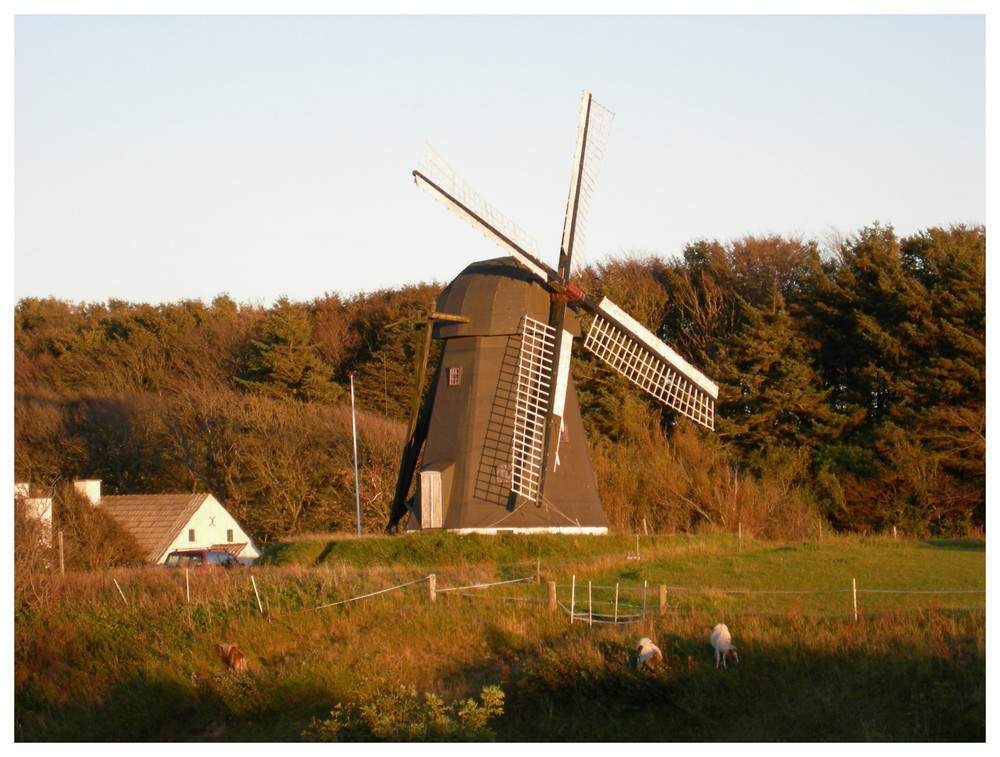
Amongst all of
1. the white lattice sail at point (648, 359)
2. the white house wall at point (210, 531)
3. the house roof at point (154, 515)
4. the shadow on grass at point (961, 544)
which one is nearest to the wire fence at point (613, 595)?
the shadow on grass at point (961, 544)

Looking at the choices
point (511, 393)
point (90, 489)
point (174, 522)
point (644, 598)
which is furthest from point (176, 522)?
point (644, 598)

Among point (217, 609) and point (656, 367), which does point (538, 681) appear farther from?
point (656, 367)

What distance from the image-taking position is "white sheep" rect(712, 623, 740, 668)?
43.6ft

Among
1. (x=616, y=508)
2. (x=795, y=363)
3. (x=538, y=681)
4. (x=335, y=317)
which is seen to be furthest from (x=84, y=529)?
(x=335, y=317)

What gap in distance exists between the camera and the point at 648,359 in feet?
78.3

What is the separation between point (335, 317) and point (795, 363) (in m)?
23.1

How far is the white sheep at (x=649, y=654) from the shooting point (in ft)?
43.8

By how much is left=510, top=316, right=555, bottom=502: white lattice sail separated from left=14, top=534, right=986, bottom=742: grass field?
1.20m

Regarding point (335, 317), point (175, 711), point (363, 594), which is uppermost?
point (335, 317)

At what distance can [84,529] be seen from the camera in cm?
2797

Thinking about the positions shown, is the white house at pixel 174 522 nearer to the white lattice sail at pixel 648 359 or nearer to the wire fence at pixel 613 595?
the white lattice sail at pixel 648 359

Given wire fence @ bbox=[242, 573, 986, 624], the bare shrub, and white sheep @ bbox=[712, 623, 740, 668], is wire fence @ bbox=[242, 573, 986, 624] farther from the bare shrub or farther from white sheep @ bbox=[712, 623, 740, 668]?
the bare shrub

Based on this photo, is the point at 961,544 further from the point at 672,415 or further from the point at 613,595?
the point at 672,415

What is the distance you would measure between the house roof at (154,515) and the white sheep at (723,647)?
2026 centimetres
